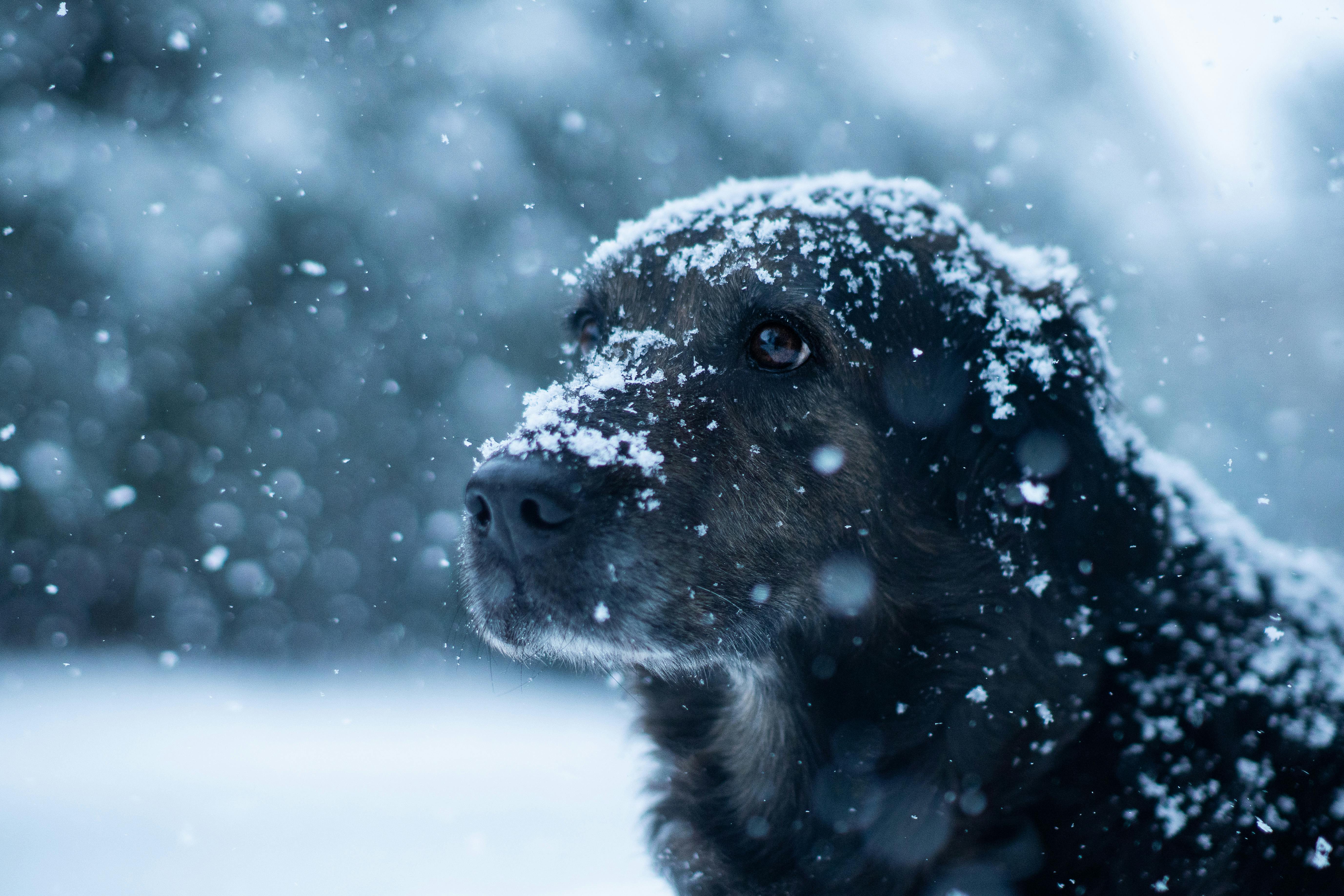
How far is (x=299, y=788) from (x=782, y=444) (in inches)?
186

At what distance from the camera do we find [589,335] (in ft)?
11.1

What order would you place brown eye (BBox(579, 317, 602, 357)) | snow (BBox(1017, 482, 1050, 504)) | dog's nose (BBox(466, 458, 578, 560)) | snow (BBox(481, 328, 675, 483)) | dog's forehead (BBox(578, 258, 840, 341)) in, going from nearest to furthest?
dog's nose (BBox(466, 458, 578, 560)), snow (BBox(481, 328, 675, 483)), snow (BBox(1017, 482, 1050, 504)), dog's forehead (BBox(578, 258, 840, 341)), brown eye (BBox(579, 317, 602, 357))

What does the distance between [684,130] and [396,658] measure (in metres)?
7.05

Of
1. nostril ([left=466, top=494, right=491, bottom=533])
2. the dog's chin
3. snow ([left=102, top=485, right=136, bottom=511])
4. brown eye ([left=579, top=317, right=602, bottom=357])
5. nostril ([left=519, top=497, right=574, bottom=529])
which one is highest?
snow ([left=102, top=485, right=136, bottom=511])

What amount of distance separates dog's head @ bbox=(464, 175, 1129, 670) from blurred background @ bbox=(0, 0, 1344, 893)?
495 cm

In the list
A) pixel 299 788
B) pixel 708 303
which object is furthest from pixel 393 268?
pixel 708 303

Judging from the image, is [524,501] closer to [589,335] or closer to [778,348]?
[778,348]

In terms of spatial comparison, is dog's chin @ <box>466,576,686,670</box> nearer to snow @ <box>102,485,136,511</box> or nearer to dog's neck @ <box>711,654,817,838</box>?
dog's neck @ <box>711,654,817,838</box>

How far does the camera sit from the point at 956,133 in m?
10.1

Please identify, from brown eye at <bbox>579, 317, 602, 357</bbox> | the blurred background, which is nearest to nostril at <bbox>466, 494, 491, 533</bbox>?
brown eye at <bbox>579, 317, 602, 357</bbox>

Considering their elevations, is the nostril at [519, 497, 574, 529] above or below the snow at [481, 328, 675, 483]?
below

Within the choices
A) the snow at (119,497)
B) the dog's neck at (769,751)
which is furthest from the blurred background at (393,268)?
the dog's neck at (769,751)

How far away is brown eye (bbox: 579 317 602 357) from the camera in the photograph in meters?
3.26

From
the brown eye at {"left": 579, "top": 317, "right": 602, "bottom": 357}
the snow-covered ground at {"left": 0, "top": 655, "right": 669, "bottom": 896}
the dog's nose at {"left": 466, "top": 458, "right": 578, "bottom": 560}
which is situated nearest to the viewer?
the dog's nose at {"left": 466, "top": 458, "right": 578, "bottom": 560}
